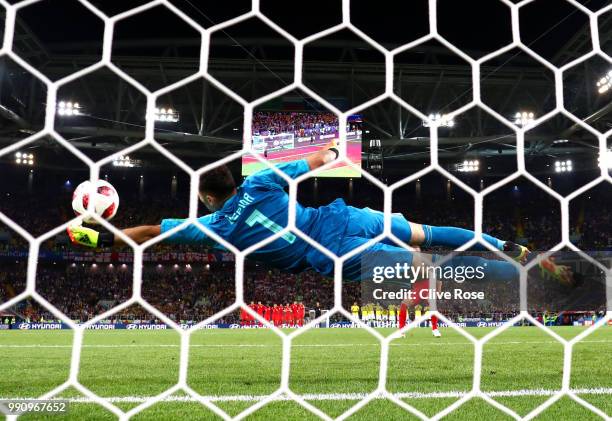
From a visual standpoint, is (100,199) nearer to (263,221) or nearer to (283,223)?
(263,221)

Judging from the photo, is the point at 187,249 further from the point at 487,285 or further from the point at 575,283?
the point at 575,283

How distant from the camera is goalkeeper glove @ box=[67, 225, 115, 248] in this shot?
2.46 meters

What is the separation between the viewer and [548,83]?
15164 mm

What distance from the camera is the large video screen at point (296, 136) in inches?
510

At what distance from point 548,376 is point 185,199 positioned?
22610 mm

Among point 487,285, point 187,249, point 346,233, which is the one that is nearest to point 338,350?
point 346,233

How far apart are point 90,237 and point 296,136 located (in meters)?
12.5

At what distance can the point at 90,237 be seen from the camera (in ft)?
8.09

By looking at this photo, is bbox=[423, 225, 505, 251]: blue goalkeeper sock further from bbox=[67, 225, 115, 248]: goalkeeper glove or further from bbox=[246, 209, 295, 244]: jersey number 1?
bbox=[67, 225, 115, 248]: goalkeeper glove

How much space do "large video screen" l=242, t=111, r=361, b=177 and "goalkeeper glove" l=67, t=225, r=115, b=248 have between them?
9893 millimetres

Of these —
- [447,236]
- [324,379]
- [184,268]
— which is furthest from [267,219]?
[184,268]

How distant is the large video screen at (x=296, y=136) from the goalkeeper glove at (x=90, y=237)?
989 cm

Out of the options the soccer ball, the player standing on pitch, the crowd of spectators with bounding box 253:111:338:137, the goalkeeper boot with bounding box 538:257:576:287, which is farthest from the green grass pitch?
the crowd of spectators with bounding box 253:111:338:137

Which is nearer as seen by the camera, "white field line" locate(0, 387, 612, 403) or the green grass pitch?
the green grass pitch
